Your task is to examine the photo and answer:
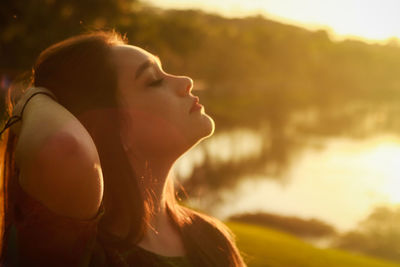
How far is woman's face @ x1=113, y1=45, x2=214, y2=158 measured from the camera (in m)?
1.62

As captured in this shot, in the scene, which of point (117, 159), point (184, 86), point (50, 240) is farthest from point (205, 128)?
point (50, 240)

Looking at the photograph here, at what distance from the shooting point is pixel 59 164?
40.2 inches

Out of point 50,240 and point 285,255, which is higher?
point 285,255

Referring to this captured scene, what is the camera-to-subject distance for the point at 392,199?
1723cm

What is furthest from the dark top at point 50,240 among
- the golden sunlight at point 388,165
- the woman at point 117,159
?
the golden sunlight at point 388,165

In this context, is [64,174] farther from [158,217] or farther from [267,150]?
[267,150]

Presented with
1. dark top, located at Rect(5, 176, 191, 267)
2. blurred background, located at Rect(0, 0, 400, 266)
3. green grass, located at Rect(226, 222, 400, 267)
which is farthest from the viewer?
blurred background, located at Rect(0, 0, 400, 266)

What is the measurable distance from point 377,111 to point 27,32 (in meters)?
40.3

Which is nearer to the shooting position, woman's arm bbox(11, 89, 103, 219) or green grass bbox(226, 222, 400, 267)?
woman's arm bbox(11, 89, 103, 219)

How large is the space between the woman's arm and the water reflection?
11.6m

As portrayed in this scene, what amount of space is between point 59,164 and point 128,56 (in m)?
Answer: 0.75

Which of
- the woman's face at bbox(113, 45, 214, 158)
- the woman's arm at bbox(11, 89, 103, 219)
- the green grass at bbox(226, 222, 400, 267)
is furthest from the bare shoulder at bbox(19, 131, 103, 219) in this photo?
the green grass at bbox(226, 222, 400, 267)

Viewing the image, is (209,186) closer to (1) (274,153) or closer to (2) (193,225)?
(1) (274,153)

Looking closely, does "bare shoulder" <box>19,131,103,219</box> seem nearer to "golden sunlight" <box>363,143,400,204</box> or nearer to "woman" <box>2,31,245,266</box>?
"woman" <box>2,31,245,266</box>
